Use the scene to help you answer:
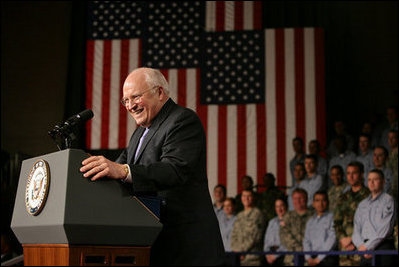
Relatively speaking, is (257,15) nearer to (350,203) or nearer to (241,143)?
(241,143)

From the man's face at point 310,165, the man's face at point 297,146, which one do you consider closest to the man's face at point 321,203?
the man's face at point 310,165

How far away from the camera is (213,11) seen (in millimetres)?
9961

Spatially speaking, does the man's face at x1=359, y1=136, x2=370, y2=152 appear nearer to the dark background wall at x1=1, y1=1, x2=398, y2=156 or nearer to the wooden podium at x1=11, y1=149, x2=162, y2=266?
the dark background wall at x1=1, y1=1, x2=398, y2=156

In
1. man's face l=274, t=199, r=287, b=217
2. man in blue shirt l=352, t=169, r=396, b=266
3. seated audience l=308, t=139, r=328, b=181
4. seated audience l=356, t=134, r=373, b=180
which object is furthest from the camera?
seated audience l=308, t=139, r=328, b=181

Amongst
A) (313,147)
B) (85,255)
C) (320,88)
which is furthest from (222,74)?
(85,255)

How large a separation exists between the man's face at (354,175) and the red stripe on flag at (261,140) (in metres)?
2.87

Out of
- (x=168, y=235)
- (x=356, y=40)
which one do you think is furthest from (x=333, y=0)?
(x=168, y=235)

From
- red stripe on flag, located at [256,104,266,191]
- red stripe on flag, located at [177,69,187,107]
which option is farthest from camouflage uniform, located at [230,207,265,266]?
red stripe on flag, located at [177,69,187,107]

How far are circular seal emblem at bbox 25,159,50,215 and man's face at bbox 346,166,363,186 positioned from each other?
16.0ft

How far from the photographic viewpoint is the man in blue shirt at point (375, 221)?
6.00m

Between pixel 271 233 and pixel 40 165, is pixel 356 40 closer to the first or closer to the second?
pixel 271 233

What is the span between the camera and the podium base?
1898 mm

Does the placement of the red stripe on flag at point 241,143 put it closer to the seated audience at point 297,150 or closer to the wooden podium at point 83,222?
the seated audience at point 297,150

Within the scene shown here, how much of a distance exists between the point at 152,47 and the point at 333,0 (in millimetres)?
3344
